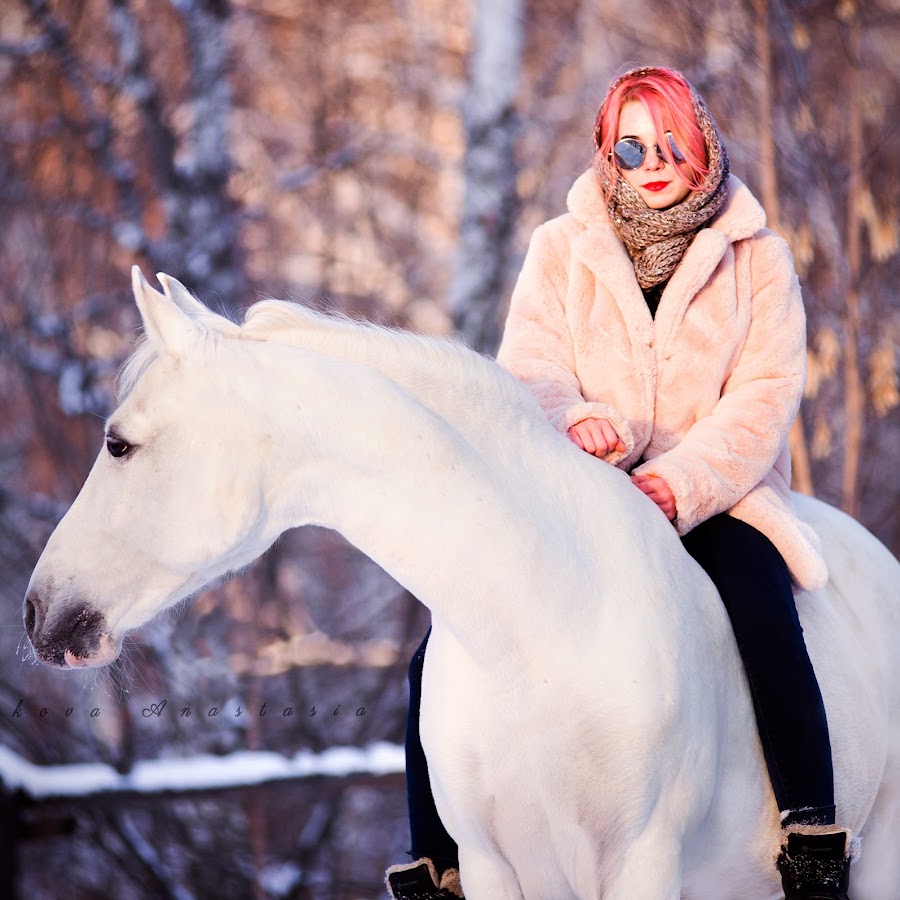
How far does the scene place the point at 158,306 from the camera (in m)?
1.57

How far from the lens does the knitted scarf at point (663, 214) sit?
201cm

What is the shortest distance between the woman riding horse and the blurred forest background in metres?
2.58

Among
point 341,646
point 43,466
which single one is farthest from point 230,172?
point 341,646

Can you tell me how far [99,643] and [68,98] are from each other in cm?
420

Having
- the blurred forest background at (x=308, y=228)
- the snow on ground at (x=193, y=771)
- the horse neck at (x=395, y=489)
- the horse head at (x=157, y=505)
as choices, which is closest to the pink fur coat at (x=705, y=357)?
the horse neck at (x=395, y=489)

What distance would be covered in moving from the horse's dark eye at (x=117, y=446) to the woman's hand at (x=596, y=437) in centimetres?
76

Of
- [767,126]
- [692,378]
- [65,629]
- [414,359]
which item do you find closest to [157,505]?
[65,629]

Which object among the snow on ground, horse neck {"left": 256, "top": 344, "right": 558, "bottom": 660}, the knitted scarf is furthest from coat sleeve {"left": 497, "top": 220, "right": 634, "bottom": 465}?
the snow on ground

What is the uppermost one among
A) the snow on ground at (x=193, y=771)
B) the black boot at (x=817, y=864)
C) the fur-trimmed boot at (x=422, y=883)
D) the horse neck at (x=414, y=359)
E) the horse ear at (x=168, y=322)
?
the horse ear at (x=168, y=322)

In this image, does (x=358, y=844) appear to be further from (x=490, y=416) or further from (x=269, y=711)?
(x=490, y=416)

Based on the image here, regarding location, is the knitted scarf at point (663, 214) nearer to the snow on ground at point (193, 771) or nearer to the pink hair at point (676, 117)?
the pink hair at point (676, 117)

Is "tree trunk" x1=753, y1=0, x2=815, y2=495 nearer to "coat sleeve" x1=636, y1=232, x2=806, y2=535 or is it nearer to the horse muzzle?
"coat sleeve" x1=636, y1=232, x2=806, y2=535

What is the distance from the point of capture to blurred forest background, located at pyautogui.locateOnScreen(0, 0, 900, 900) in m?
4.76

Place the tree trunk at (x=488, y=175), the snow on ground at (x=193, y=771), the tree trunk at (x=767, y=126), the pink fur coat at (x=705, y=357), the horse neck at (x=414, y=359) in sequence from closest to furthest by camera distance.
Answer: the horse neck at (x=414, y=359) → the pink fur coat at (x=705, y=357) → the snow on ground at (x=193, y=771) → the tree trunk at (x=767, y=126) → the tree trunk at (x=488, y=175)
